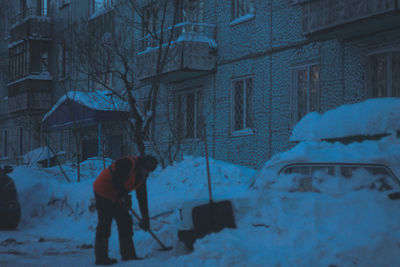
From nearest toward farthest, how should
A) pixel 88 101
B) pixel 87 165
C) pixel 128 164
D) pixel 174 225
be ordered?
pixel 128 164 < pixel 174 225 < pixel 87 165 < pixel 88 101

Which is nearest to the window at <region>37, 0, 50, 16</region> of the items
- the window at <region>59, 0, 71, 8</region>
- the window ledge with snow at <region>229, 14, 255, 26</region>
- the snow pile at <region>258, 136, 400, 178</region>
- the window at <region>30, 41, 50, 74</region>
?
the window at <region>59, 0, 71, 8</region>

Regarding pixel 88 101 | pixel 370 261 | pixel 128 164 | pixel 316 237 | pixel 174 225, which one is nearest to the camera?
pixel 370 261

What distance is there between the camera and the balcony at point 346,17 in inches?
376

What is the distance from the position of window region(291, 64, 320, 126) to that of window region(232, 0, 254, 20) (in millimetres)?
2740

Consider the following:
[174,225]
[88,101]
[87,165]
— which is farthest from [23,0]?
[174,225]

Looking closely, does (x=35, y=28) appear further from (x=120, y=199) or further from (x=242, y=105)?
(x=120, y=199)

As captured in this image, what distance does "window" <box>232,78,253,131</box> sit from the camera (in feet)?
46.7

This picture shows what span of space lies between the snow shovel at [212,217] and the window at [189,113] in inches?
382

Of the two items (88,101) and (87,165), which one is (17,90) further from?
(87,165)

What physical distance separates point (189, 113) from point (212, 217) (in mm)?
10731

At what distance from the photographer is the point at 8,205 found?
10281 mm

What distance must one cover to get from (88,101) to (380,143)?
13.4 metres

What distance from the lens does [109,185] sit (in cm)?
656

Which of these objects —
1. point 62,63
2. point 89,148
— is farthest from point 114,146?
point 62,63
